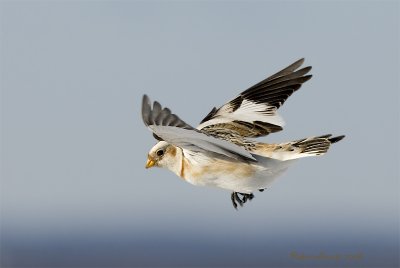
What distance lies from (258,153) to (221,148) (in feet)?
2.39

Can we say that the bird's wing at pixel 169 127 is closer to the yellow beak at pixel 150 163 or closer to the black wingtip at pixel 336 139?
the yellow beak at pixel 150 163

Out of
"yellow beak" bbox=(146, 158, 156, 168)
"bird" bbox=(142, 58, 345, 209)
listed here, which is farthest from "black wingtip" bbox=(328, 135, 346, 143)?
"yellow beak" bbox=(146, 158, 156, 168)

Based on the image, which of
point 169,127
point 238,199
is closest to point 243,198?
point 238,199

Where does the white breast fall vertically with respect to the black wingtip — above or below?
below

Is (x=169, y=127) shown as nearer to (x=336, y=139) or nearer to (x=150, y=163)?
(x=150, y=163)

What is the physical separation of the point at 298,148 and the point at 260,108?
1.74 m

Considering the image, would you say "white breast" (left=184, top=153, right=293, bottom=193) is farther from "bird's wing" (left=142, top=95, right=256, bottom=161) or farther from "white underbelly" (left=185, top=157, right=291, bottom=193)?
"bird's wing" (left=142, top=95, right=256, bottom=161)

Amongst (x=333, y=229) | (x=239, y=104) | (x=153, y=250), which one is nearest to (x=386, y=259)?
(x=153, y=250)

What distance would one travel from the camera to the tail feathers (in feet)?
35.1

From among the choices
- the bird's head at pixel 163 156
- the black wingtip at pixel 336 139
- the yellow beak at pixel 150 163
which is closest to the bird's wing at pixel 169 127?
the bird's head at pixel 163 156

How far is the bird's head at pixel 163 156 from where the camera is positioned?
1100 cm

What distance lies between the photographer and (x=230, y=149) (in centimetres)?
1032

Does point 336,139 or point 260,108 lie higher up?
point 260,108

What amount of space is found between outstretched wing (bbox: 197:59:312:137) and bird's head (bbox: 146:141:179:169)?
0.92 metres
